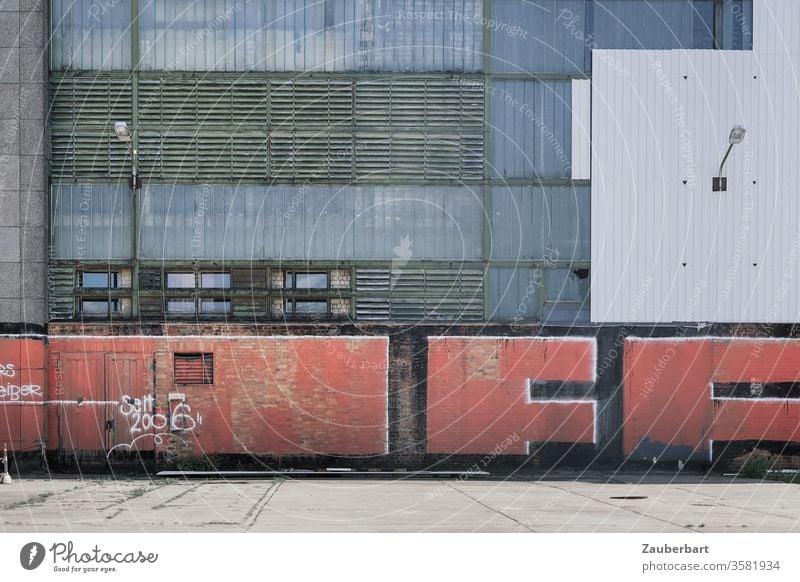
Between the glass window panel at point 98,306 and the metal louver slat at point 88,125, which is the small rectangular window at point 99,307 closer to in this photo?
the glass window panel at point 98,306

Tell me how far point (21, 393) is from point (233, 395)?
15.9 feet

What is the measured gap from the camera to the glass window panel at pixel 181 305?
2564 centimetres

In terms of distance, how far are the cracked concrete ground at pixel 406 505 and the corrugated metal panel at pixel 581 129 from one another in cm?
726

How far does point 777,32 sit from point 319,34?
10974 mm

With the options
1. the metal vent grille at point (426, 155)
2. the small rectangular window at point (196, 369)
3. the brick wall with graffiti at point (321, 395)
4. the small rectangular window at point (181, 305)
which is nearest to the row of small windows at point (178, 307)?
the small rectangular window at point (181, 305)

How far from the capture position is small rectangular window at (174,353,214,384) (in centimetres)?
2534

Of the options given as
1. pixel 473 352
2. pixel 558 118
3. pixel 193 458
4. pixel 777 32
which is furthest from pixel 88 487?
pixel 777 32

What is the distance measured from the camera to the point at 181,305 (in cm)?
2566

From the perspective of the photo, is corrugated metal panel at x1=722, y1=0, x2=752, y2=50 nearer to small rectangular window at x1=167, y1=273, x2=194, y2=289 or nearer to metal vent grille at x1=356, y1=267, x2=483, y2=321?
metal vent grille at x1=356, y1=267, x2=483, y2=321

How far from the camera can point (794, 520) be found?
1764 centimetres

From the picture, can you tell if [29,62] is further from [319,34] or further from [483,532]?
[483,532]

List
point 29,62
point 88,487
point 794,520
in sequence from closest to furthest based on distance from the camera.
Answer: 1. point 794,520
2. point 88,487
3. point 29,62

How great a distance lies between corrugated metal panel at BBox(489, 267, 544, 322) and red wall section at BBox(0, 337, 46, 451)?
10.8m

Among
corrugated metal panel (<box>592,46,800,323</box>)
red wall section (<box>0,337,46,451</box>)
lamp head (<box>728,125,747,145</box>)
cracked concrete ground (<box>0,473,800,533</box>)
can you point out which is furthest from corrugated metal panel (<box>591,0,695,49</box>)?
red wall section (<box>0,337,46,451</box>)
